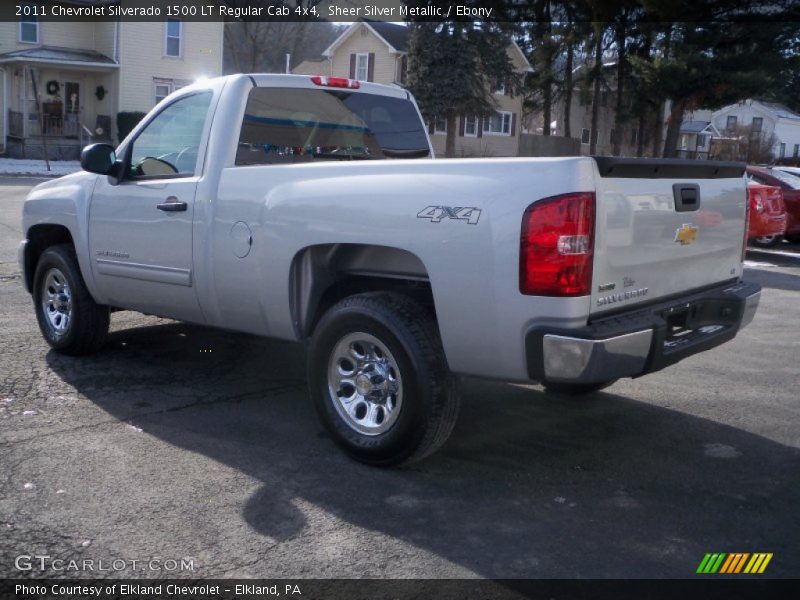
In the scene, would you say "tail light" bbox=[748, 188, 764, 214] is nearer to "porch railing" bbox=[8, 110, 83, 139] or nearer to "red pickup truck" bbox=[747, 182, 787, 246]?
"red pickup truck" bbox=[747, 182, 787, 246]

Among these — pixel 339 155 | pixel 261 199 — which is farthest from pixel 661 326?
pixel 339 155

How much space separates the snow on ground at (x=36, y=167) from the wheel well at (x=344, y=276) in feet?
75.6

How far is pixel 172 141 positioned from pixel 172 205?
2.06ft

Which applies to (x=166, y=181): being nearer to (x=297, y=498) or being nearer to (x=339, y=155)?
(x=339, y=155)

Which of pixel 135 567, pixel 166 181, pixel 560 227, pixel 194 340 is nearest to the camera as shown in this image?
pixel 135 567

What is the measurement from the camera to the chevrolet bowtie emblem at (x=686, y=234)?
4633mm

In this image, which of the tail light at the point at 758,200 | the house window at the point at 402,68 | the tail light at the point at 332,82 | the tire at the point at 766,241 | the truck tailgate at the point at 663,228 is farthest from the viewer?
the house window at the point at 402,68

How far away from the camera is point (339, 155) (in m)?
6.28

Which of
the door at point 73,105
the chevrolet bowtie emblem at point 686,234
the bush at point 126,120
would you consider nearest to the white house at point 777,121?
the bush at point 126,120

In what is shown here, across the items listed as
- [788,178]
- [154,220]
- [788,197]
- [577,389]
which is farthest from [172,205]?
[788,178]

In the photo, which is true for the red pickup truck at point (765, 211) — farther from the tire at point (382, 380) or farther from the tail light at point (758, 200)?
the tire at point (382, 380)

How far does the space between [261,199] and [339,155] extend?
4.28 feet

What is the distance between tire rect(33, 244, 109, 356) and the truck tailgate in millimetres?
4025

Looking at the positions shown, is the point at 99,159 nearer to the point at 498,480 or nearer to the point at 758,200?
the point at 498,480
